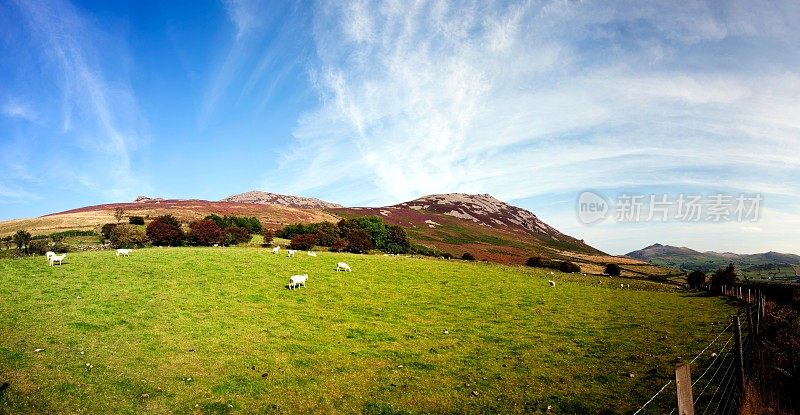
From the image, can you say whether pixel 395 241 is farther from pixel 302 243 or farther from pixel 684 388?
pixel 684 388

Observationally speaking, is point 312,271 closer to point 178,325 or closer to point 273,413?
point 178,325

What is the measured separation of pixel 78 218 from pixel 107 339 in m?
102

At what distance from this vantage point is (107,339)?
59.2ft

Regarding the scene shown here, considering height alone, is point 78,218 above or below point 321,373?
above

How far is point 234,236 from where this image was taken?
71.3 meters

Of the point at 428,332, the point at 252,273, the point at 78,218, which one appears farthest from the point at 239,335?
the point at 78,218

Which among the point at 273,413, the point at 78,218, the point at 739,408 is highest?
the point at 78,218

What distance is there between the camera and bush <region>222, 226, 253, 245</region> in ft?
228

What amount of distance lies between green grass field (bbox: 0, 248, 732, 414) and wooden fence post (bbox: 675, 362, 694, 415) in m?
5.95

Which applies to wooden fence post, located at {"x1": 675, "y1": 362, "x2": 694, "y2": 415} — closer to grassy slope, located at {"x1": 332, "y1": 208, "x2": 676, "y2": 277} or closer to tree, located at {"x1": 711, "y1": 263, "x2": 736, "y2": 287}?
tree, located at {"x1": 711, "y1": 263, "x2": 736, "y2": 287}

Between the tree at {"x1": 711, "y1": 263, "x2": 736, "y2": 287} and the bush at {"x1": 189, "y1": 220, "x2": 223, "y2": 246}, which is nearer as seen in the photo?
the tree at {"x1": 711, "y1": 263, "x2": 736, "y2": 287}

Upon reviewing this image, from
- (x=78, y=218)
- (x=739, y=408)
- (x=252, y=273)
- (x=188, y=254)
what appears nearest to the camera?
(x=739, y=408)

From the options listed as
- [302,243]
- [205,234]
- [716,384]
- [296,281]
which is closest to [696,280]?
[716,384]

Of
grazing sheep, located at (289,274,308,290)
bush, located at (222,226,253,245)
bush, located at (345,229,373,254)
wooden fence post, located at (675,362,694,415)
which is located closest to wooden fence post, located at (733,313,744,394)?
wooden fence post, located at (675,362,694,415)
